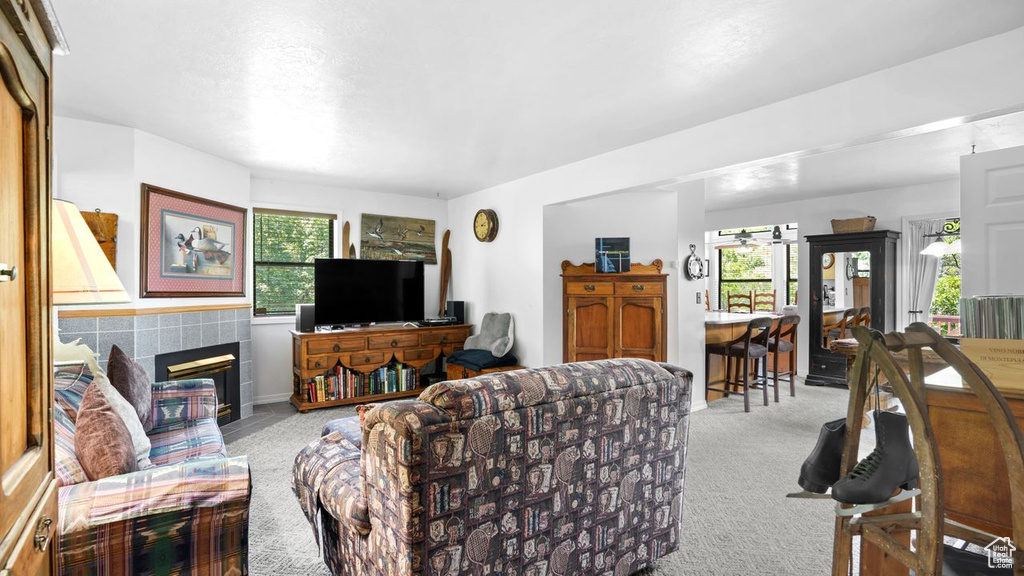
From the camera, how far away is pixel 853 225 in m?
5.76

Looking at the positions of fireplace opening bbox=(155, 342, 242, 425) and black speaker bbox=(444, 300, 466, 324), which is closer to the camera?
fireplace opening bbox=(155, 342, 242, 425)

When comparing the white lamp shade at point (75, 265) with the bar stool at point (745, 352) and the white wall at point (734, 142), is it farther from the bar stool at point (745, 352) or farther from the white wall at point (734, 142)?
the bar stool at point (745, 352)

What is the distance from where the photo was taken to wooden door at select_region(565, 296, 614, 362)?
15.7ft

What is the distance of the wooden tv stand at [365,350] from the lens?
4.65 metres

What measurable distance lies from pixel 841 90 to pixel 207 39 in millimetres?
3218

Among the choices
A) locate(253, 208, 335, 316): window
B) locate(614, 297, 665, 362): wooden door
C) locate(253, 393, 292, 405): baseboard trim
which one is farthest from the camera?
locate(253, 208, 335, 316): window

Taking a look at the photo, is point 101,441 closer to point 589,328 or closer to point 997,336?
point 997,336

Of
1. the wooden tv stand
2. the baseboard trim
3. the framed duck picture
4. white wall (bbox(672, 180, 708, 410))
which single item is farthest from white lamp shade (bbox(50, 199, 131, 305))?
white wall (bbox(672, 180, 708, 410))

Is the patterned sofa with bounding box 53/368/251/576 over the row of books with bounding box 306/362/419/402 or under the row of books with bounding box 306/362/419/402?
over

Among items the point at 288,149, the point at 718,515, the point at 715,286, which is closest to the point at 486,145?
the point at 288,149

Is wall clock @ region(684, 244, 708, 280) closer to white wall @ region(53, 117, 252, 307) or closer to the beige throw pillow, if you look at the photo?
the beige throw pillow

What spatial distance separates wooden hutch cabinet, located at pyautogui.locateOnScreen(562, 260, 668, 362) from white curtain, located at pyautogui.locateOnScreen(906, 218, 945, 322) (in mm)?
3283

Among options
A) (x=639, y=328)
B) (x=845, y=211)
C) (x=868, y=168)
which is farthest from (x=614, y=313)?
(x=845, y=211)

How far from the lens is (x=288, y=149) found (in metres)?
3.88
